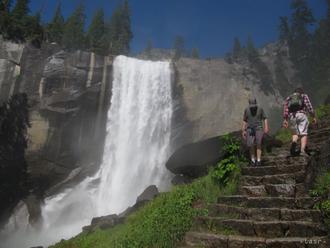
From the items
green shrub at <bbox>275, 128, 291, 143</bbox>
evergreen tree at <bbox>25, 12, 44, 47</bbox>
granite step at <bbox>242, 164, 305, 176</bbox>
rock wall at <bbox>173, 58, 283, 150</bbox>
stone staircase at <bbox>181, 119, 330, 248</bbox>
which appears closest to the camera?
stone staircase at <bbox>181, 119, 330, 248</bbox>

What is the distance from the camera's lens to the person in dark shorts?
8.85 m

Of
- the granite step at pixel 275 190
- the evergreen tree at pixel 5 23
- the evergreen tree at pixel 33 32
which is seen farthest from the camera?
the evergreen tree at pixel 33 32

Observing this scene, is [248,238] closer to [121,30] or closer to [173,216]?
[173,216]

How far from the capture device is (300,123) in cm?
888

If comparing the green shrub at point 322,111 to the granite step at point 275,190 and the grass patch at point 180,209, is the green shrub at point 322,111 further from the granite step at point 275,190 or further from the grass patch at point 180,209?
the granite step at point 275,190

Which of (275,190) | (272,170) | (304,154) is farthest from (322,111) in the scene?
(275,190)

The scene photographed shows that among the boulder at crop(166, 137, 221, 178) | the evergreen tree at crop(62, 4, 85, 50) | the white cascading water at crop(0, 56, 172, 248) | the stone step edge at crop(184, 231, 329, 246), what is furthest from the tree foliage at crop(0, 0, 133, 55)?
the stone step edge at crop(184, 231, 329, 246)

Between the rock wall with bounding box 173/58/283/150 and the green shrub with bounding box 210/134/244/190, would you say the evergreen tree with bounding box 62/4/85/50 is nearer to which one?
the rock wall with bounding box 173/58/283/150

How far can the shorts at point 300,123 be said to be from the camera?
8820 mm

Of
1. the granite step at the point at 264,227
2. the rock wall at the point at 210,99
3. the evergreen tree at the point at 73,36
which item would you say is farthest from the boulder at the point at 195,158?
the evergreen tree at the point at 73,36

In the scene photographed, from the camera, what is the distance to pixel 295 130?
903 centimetres

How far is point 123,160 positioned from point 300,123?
22.6 meters

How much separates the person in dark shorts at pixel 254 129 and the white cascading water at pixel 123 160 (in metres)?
18.0

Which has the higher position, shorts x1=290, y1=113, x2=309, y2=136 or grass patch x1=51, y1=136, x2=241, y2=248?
shorts x1=290, y1=113, x2=309, y2=136
